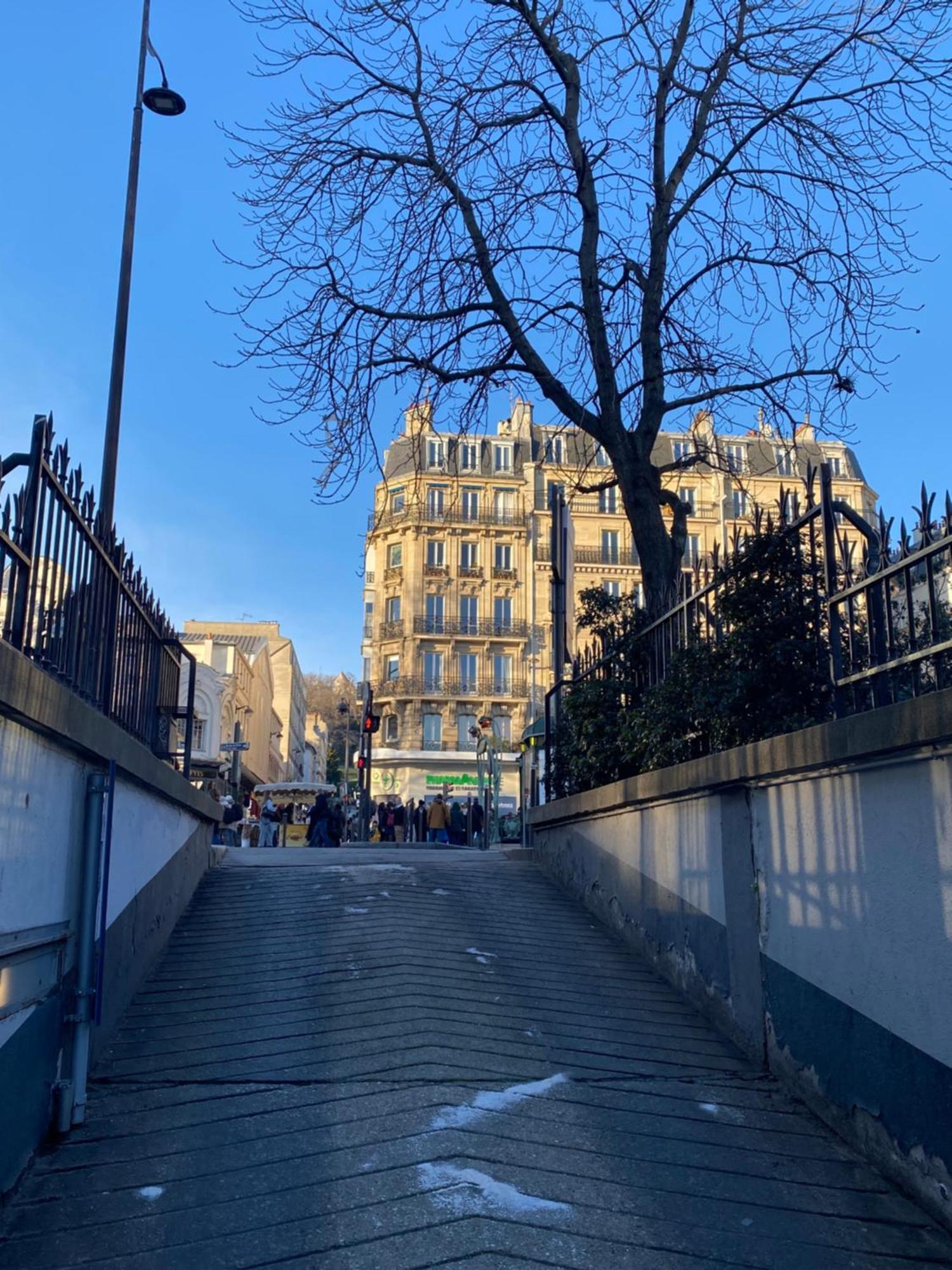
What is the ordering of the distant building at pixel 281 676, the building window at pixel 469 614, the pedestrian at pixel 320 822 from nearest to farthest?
the pedestrian at pixel 320 822
the building window at pixel 469 614
the distant building at pixel 281 676

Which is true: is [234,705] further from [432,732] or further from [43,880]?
[43,880]

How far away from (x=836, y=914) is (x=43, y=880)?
3.33 metres

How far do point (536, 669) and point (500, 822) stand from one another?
22.8 metres

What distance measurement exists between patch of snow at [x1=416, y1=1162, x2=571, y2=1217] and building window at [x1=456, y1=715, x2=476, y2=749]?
186 ft

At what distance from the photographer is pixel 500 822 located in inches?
1581

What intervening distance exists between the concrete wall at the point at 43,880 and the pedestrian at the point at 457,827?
24430 millimetres

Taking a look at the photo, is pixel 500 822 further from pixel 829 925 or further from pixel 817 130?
pixel 829 925

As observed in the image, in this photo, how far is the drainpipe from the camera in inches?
192

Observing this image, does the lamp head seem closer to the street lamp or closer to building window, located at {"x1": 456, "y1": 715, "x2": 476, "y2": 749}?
the street lamp

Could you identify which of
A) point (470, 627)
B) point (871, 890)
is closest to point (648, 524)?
point (871, 890)

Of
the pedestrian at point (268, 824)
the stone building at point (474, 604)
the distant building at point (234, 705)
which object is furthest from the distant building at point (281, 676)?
the pedestrian at point (268, 824)

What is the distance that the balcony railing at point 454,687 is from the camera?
203 ft

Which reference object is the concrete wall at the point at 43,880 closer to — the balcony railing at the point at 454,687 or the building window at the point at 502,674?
the balcony railing at the point at 454,687

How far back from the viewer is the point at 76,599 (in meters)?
5.29
